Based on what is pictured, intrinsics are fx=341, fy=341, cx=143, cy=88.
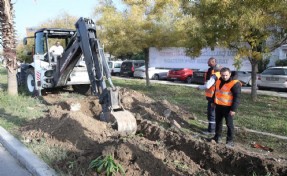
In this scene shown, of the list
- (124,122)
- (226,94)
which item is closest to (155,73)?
(124,122)

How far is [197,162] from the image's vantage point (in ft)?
18.7

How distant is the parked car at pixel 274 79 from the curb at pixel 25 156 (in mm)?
16320

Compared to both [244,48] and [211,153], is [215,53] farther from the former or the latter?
[211,153]

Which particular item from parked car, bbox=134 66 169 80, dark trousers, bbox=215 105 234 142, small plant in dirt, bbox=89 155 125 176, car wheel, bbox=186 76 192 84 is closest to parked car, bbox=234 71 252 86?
car wheel, bbox=186 76 192 84

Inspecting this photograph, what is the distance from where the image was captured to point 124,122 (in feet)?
23.0

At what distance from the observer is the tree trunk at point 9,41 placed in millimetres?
12799

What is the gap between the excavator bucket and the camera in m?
6.91

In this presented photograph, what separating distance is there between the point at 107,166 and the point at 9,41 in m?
9.81

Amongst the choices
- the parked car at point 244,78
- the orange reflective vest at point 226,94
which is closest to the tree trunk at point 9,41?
the orange reflective vest at point 226,94

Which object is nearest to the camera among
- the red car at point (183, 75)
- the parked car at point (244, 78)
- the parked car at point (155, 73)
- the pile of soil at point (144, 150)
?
the pile of soil at point (144, 150)

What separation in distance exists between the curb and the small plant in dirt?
1.94ft

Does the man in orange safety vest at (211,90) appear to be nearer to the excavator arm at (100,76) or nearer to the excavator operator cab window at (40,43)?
the excavator arm at (100,76)

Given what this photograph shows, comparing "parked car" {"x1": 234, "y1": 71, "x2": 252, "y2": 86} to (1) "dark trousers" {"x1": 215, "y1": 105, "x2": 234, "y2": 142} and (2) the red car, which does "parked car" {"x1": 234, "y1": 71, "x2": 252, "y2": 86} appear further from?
(1) "dark trousers" {"x1": 215, "y1": 105, "x2": 234, "y2": 142}

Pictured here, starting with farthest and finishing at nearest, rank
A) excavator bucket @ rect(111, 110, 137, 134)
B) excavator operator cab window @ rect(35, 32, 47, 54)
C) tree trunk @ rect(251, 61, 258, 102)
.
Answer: tree trunk @ rect(251, 61, 258, 102), excavator operator cab window @ rect(35, 32, 47, 54), excavator bucket @ rect(111, 110, 137, 134)
